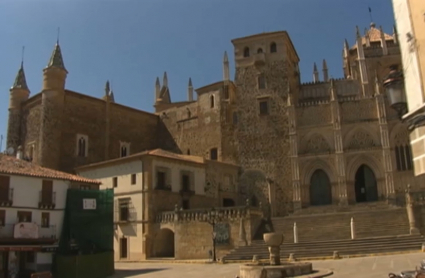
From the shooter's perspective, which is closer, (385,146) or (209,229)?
(209,229)

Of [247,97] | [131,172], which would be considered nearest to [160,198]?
[131,172]

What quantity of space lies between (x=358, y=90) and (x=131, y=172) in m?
21.5

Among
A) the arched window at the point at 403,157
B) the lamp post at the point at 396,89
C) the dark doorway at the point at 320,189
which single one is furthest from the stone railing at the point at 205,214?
the lamp post at the point at 396,89

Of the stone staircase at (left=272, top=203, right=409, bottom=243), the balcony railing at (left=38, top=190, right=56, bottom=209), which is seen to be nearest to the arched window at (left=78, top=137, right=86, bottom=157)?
the balcony railing at (left=38, top=190, right=56, bottom=209)

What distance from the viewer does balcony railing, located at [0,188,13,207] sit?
24.1m

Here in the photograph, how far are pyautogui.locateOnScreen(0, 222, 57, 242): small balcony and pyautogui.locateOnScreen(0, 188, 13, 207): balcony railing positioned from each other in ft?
3.67

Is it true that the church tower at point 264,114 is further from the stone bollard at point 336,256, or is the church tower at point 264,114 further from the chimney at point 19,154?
the chimney at point 19,154

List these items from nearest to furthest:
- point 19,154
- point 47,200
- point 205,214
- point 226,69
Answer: point 47,200 → point 205,214 → point 19,154 → point 226,69

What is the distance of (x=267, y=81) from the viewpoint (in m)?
41.0

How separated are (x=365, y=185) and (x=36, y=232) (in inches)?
978

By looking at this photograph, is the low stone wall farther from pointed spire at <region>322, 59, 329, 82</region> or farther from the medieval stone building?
pointed spire at <region>322, 59, 329, 82</region>

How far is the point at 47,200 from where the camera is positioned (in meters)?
26.0

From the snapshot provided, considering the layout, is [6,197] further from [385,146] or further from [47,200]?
[385,146]

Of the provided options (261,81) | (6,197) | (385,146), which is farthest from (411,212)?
(6,197)
